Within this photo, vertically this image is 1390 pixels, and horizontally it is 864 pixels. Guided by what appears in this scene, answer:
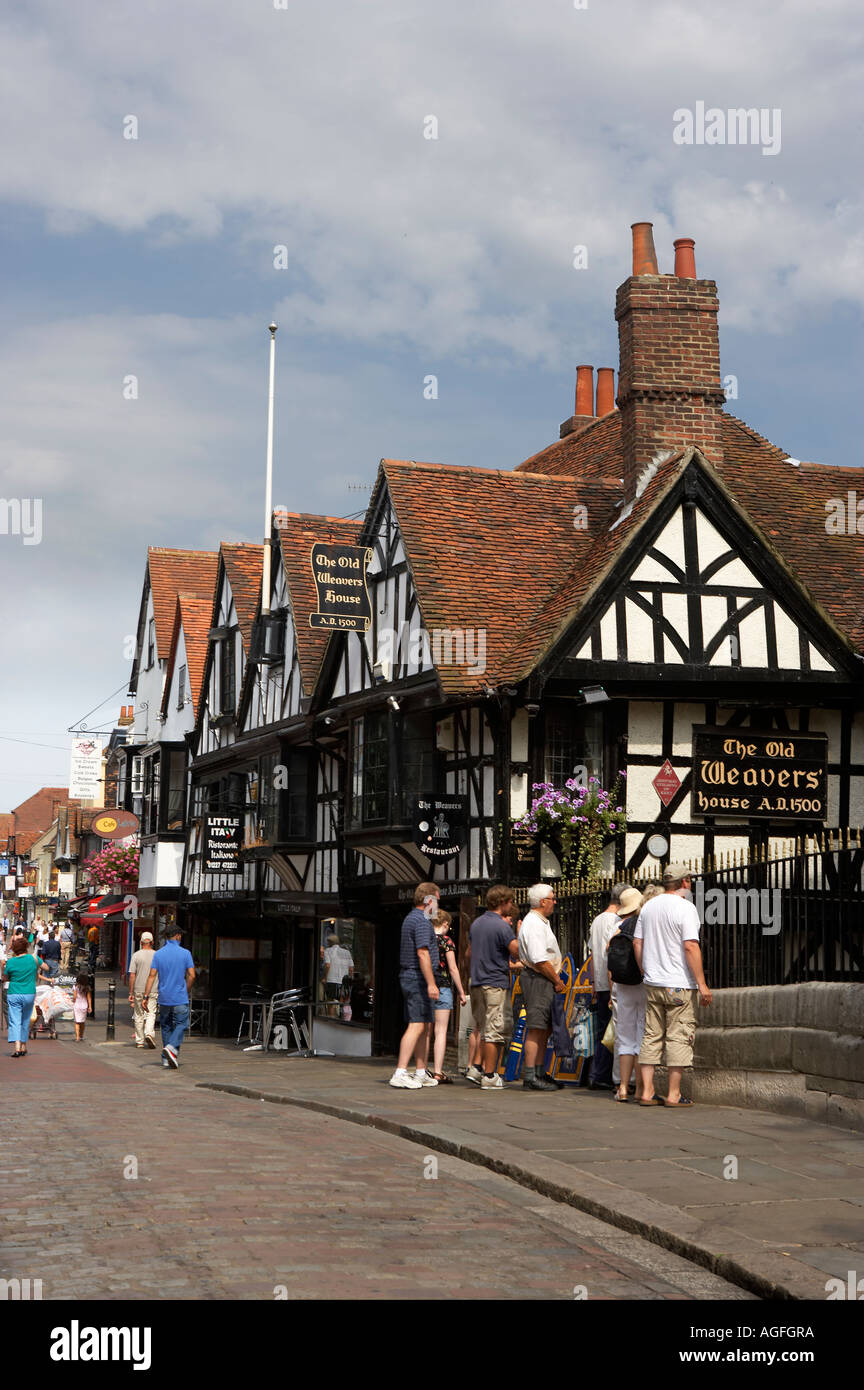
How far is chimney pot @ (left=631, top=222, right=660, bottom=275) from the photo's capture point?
22.6m

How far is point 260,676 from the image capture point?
28984 millimetres

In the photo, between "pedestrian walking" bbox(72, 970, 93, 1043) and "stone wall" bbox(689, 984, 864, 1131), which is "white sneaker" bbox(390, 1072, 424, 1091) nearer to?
"stone wall" bbox(689, 984, 864, 1131)

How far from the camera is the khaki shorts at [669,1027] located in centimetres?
1226

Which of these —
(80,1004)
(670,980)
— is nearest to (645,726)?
(670,980)

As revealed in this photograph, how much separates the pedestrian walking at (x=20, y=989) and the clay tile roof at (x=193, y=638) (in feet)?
47.9

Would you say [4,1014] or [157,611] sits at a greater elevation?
[157,611]

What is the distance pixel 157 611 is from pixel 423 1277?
1375 inches

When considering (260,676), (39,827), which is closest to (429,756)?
(260,676)

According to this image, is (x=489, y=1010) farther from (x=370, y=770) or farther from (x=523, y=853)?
(x=370, y=770)

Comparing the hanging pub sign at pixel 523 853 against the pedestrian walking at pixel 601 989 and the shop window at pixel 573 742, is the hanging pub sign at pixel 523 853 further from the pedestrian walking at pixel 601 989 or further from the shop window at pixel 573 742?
the pedestrian walking at pixel 601 989

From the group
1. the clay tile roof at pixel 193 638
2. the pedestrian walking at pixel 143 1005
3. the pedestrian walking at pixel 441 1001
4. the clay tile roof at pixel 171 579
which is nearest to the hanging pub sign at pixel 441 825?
the pedestrian walking at pixel 441 1001

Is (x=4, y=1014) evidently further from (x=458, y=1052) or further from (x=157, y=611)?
(x=458, y=1052)

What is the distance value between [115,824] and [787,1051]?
26.9 meters

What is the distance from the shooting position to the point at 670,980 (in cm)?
1222
